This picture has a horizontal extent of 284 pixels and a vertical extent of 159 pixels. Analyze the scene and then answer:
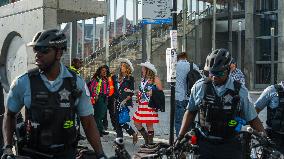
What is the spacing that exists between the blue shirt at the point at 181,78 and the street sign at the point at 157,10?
824 mm

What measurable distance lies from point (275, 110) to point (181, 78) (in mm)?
4198

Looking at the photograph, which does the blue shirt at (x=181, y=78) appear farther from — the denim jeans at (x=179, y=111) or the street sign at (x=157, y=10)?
the street sign at (x=157, y=10)

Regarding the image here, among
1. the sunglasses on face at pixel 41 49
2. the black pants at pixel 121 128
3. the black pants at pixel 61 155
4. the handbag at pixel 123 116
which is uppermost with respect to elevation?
the sunglasses on face at pixel 41 49

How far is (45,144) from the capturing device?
Answer: 3.51 meters

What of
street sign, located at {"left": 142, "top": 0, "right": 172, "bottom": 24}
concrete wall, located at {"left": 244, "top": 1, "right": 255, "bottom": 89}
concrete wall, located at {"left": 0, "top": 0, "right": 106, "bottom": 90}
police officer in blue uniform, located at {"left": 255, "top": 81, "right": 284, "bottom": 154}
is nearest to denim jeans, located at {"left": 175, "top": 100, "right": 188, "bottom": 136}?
street sign, located at {"left": 142, "top": 0, "right": 172, "bottom": 24}

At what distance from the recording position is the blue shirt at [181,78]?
910cm

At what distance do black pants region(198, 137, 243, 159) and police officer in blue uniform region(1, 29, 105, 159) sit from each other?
940 mm

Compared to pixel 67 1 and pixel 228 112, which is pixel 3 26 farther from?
pixel 228 112

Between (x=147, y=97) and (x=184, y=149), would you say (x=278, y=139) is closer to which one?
(x=184, y=149)

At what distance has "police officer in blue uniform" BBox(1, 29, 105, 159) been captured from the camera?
3496 mm

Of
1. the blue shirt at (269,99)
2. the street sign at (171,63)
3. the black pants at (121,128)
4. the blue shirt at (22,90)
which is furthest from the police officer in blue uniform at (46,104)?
the black pants at (121,128)

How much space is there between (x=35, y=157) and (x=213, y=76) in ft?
5.13

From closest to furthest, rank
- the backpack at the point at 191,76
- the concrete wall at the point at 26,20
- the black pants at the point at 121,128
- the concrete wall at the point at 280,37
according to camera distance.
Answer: the concrete wall at the point at 26,20, the backpack at the point at 191,76, the black pants at the point at 121,128, the concrete wall at the point at 280,37

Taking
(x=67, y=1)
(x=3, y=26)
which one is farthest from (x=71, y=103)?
(x=3, y=26)
